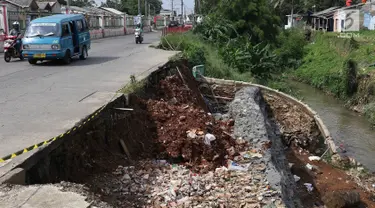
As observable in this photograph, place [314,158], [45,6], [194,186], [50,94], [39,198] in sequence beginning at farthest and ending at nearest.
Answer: [45,6] < [314,158] < [50,94] < [194,186] < [39,198]

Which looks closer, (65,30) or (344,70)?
(65,30)

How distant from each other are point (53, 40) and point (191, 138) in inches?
368

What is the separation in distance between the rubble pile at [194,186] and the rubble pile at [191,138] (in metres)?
0.42

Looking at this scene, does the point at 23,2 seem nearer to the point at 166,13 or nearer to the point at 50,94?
the point at 50,94

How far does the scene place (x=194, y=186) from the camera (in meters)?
6.55

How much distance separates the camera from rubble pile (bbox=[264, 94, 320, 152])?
1437cm

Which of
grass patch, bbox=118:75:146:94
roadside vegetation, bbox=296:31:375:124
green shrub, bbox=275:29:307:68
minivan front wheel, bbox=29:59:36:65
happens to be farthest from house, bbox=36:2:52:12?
grass patch, bbox=118:75:146:94

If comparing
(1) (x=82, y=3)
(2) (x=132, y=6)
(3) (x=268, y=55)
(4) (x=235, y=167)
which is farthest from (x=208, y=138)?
(1) (x=82, y=3)

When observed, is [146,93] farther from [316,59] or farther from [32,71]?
[316,59]

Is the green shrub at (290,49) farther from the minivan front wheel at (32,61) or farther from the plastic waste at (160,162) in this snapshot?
the plastic waste at (160,162)

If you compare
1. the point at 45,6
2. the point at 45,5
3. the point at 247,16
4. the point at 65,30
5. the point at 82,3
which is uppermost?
the point at 82,3

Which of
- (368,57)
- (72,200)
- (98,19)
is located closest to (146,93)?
(72,200)

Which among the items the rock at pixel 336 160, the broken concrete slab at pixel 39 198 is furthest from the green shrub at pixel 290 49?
the broken concrete slab at pixel 39 198

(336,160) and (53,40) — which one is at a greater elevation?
(53,40)
